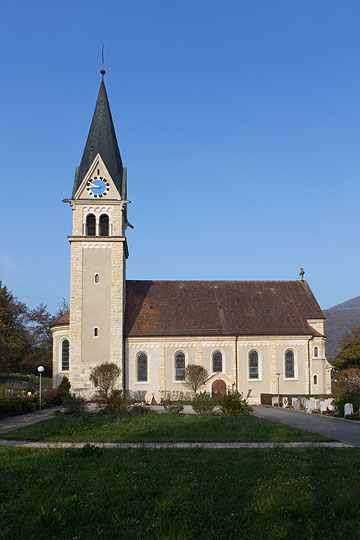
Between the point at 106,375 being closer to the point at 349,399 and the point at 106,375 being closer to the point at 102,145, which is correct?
the point at 349,399

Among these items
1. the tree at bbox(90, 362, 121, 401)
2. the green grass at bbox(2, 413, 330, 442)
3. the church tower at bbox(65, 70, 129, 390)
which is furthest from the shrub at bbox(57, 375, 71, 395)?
the green grass at bbox(2, 413, 330, 442)

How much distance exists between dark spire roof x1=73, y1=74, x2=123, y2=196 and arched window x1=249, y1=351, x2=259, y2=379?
18364mm

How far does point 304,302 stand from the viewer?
157ft

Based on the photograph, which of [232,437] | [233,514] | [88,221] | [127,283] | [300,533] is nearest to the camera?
[300,533]

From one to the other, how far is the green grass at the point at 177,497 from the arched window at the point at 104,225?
3180 centimetres

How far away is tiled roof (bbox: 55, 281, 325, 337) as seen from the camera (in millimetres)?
44000

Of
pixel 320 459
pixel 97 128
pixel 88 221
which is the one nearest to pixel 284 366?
pixel 88 221

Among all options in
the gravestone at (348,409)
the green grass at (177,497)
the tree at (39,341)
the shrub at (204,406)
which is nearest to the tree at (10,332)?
the tree at (39,341)

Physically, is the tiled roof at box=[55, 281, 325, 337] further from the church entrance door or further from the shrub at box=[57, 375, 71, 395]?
the shrub at box=[57, 375, 71, 395]

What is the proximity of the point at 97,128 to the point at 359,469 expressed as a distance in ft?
128

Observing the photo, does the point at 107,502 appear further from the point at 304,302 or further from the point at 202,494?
the point at 304,302

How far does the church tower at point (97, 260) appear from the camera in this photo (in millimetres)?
40812

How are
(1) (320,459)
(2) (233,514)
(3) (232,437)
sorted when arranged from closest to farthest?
1. (2) (233,514)
2. (1) (320,459)
3. (3) (232,437)

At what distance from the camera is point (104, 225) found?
4312 cm
